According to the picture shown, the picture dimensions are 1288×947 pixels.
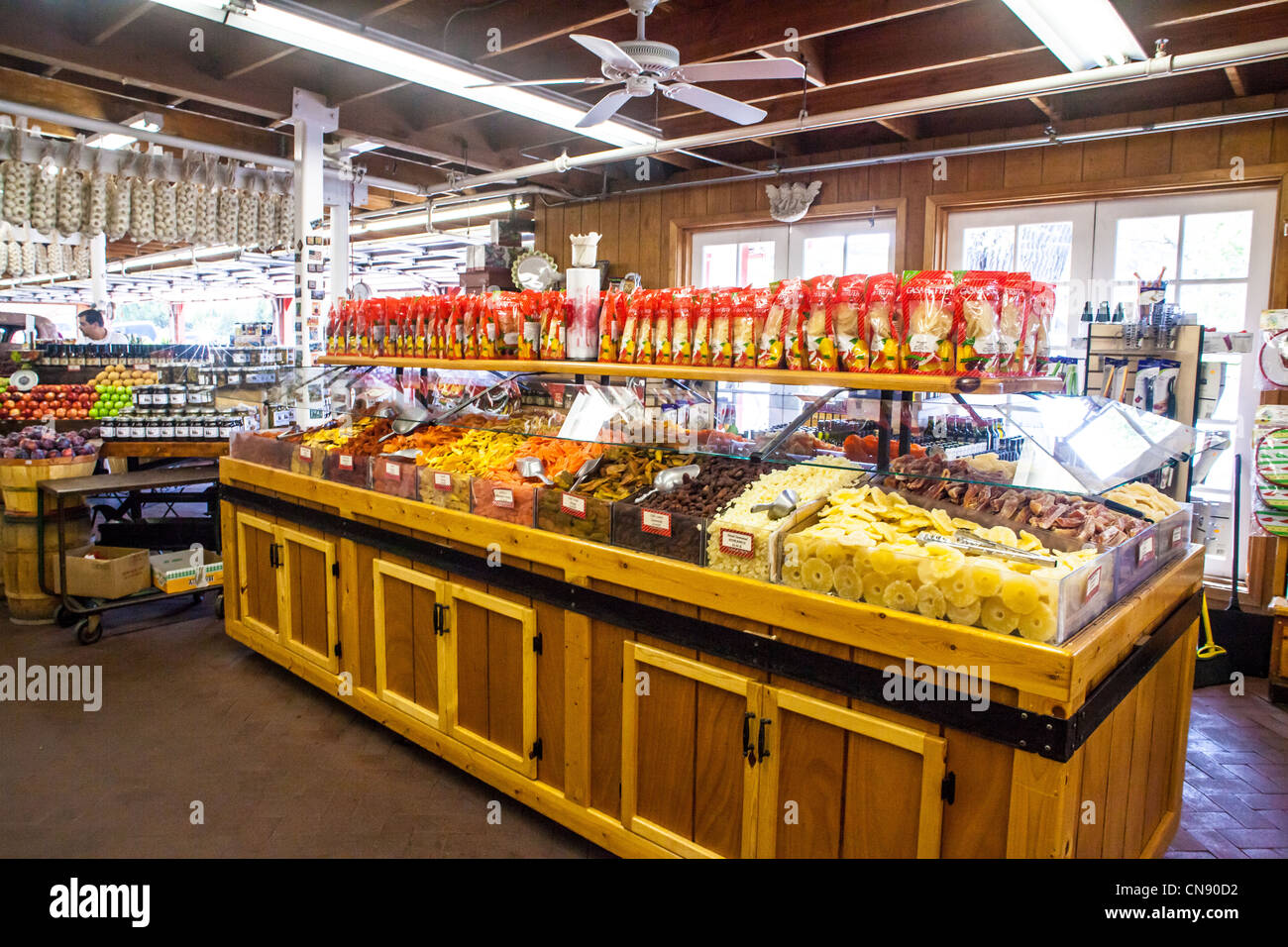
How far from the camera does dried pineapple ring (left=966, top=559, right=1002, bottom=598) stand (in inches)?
77.9

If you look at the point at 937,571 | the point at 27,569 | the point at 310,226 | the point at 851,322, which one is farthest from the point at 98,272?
the point at 937,571

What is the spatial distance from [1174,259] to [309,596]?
17.8ft

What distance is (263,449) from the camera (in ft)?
14.7

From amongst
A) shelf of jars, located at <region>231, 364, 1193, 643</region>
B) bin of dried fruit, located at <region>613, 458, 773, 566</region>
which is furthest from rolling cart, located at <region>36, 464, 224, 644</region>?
bin of dried fruit, located at <region>613, 458, 773, 566</region>

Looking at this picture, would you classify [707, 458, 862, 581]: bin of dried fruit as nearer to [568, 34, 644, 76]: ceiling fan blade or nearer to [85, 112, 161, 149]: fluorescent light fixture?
[568, 34, 644, 76]: ceiling fan blade

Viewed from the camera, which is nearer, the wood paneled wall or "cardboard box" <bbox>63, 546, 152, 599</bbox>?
"cardboard box" <bbox>63, 546, 152, 599</bbox>

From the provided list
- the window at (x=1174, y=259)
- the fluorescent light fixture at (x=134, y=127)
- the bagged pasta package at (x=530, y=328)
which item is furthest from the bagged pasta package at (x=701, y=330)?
Answer: the fluorescent light fixture at (x=134, y=127)

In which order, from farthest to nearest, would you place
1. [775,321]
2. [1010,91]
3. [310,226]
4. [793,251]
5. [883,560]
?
[793,251] < [310,226] < [1010,91] < [775,321] < [883,560]

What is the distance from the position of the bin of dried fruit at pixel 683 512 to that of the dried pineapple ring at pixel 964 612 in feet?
2.39

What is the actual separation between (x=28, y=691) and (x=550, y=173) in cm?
567

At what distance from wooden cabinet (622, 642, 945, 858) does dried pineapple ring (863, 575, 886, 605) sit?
0.29 meters

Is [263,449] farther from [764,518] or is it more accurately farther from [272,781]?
[764,518]
